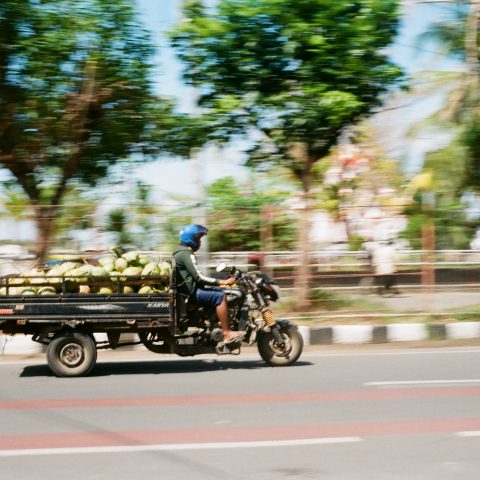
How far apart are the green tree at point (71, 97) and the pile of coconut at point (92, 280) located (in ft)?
13.1

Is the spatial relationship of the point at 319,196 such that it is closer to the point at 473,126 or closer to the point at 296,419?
the point at 473,126

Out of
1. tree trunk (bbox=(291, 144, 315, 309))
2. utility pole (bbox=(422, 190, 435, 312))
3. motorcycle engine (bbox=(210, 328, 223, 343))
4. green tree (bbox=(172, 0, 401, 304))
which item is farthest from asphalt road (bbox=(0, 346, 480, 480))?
green tree (bbox=(172, 0, 401, 304))

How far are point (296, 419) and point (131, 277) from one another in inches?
121

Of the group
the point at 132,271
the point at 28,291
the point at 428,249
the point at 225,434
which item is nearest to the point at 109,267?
the point at 132,271

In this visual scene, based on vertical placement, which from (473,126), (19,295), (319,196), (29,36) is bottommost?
(19,295)

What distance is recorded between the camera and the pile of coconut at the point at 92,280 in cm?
884

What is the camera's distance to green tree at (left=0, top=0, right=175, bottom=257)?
1276 cm

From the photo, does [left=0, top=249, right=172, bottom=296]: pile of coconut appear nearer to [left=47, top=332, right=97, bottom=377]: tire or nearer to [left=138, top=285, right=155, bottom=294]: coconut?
[left=138, top=285, right=155, bottom=294]: coconut

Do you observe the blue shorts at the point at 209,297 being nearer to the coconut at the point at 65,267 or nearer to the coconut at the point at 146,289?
the coconut at the point at 146,289

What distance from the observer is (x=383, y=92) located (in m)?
13.0

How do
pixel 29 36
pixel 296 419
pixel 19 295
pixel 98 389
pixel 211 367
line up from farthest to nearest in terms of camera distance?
pixel 29 36 → pixel 211 367 → pixel 19 295 → pixel 98 389 → pixel 296 419

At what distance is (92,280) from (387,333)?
15.4 feet

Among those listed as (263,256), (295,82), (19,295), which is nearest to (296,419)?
(19,295)

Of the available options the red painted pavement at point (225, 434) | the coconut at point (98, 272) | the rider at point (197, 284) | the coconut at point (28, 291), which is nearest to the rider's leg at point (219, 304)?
the rider at point (197, 284)
